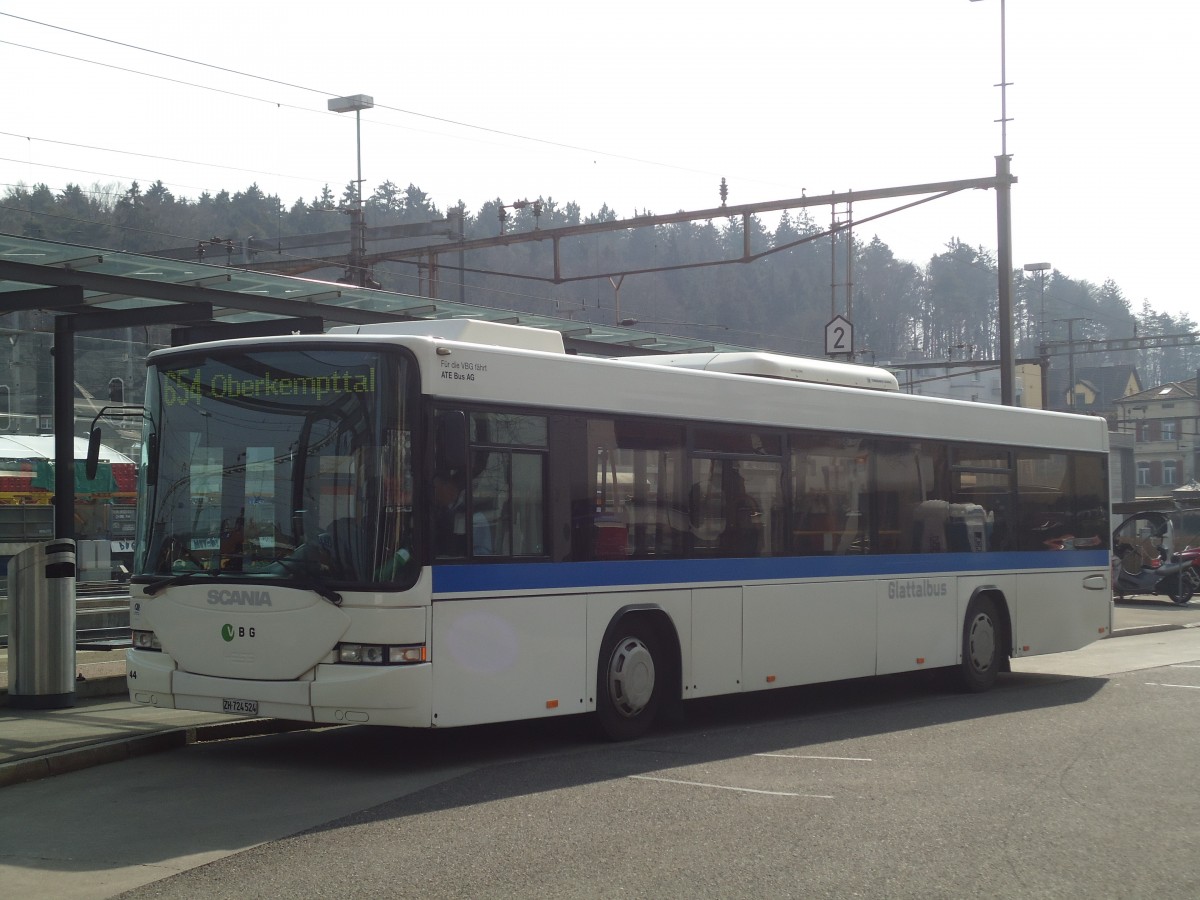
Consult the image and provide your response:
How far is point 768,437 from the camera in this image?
1247 cm

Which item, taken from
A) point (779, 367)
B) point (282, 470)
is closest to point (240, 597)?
point (282, 470)

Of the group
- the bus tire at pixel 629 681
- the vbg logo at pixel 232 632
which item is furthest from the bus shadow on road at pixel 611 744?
the vbg logo at pixel 232 632

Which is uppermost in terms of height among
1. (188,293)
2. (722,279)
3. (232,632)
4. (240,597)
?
(722,279)

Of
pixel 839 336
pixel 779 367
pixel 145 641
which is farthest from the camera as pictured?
pixel 839 336

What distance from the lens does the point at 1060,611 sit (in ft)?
53.6

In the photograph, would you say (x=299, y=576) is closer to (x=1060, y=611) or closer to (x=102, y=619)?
(x=102, y=619)

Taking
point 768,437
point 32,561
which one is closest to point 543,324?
point 768,437

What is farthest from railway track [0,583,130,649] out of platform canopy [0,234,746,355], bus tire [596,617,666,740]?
bus tire [596,617,666,740]

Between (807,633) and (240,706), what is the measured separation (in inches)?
212

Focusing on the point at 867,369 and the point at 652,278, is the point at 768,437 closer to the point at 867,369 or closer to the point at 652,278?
the point at 867,369

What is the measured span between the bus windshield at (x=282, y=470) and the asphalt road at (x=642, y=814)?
142cm

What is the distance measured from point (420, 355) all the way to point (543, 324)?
10192mm

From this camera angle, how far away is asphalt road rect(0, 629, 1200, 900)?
6.53 metres

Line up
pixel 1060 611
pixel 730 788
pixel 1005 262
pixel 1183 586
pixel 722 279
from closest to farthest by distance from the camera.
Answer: pixel 730 788 < pixel 1060 611 < pixel 1005 262 < pixel 1183 586 < pixel 722 279
